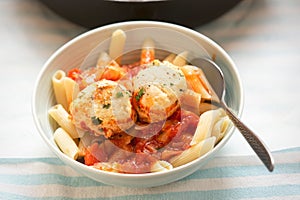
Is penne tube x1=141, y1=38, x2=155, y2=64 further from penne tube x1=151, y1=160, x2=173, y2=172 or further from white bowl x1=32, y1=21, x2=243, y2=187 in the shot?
penne tube x1=151, y1=160, x2=173, y2=172

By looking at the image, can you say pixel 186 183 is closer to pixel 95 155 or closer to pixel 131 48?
pixel 95 155

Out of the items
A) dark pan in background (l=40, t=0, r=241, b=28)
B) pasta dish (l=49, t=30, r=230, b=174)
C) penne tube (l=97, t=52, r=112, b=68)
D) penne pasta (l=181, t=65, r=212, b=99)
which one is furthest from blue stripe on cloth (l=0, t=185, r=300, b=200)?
dark pan in background (l=40, t=0, r=241, b=28)

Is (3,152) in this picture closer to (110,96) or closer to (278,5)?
(110,96)

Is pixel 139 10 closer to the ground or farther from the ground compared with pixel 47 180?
farther from the ground

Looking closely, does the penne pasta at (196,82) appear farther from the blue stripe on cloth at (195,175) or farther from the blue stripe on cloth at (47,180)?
the blue stripe on cloth at (47,180)

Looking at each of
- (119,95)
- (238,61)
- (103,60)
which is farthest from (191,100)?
(238,61)

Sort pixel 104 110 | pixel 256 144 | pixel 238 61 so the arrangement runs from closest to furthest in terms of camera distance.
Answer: pixel 256 144 < pixel 104 110 < pixel 238 61

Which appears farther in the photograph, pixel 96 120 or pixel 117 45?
pixel 117 45
